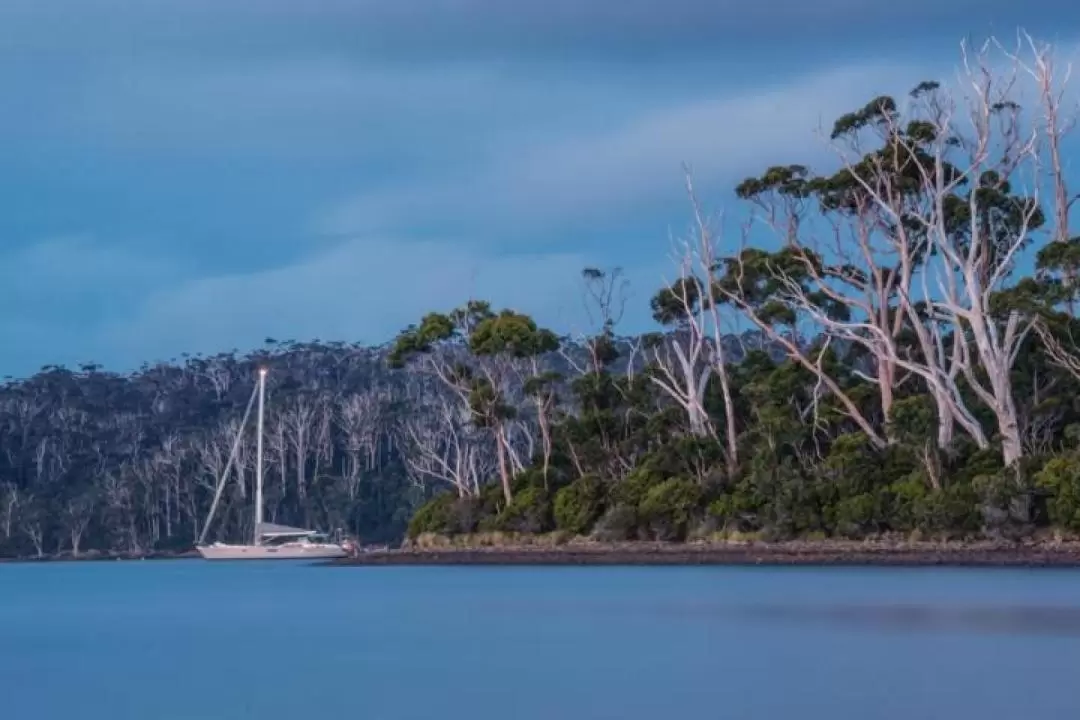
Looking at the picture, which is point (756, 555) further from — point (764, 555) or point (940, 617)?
point (940, 617)

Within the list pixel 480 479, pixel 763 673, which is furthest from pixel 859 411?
pixel 480 479

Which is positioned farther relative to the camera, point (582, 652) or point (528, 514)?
point (528, 514)

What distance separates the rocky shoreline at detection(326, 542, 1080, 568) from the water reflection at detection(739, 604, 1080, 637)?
32.5 feet

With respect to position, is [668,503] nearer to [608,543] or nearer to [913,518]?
[608,543]

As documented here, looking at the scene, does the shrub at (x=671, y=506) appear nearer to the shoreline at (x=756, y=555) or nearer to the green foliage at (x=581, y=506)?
the shoreline at (x=756, y=555)

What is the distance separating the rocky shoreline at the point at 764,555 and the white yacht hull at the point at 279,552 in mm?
15489

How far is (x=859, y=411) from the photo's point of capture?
43.8m

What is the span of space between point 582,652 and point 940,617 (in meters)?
6.01

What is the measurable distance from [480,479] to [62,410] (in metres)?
35.8

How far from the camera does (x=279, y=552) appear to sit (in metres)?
67.8

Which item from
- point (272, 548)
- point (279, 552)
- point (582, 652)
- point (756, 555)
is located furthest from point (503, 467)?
point (582, 652)

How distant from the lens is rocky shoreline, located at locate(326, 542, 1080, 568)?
34594mm

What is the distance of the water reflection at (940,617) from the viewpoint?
2056cm

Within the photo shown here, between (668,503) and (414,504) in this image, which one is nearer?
(668,503)
